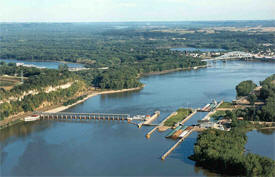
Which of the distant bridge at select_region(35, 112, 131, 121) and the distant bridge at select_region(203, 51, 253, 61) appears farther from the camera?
the distant bridge at select_region(203, 51, 253, 61)

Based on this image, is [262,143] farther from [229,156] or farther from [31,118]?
[31,118]

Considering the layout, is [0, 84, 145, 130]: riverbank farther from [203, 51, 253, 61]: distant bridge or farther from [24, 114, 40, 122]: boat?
[203, 51, 253, 61]: distant bridge

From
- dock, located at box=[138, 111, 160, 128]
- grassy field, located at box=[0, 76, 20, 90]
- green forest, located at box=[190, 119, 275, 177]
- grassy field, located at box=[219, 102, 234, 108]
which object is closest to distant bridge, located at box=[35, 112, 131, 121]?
dock, located at box=[138, 111, 160, 128]

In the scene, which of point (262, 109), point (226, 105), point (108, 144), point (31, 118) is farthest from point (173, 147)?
point (31, 118)

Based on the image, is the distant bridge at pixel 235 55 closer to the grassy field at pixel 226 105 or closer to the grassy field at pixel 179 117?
the grassy field at pixel 226 105

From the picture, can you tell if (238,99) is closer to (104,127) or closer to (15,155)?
(104,127)
